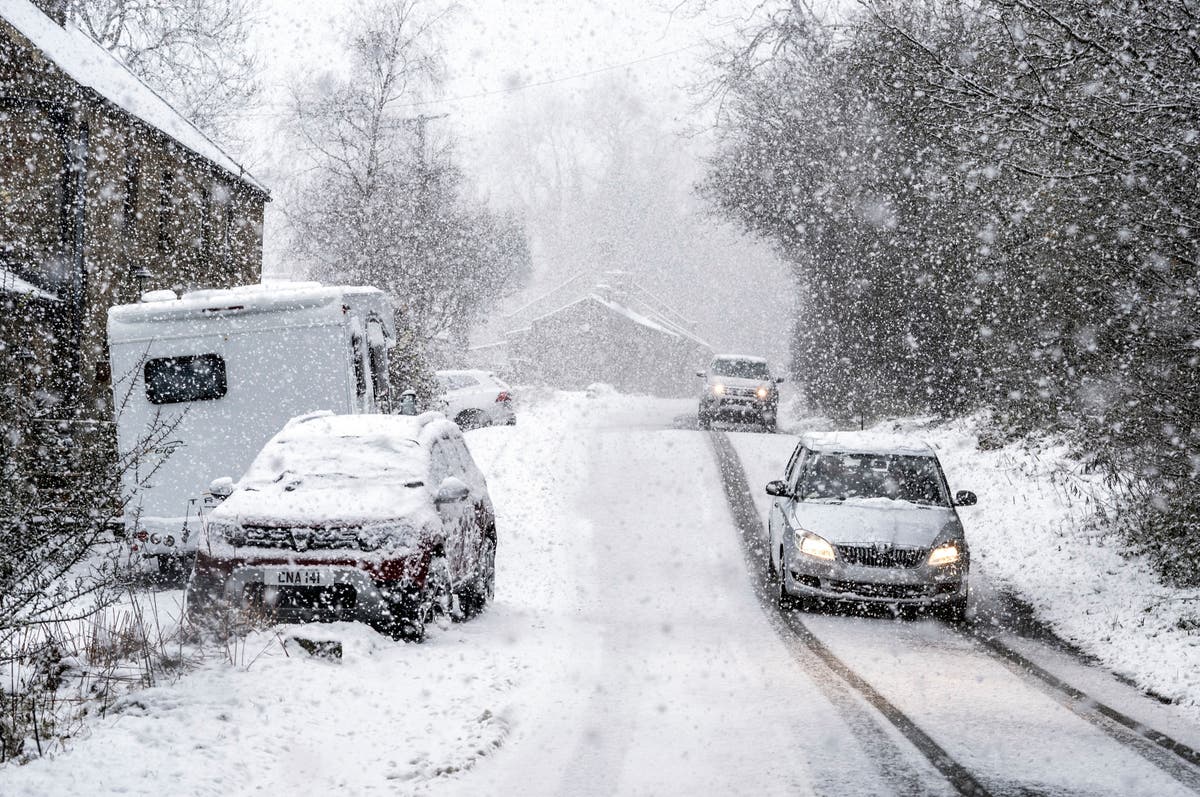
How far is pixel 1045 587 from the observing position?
12086 mm

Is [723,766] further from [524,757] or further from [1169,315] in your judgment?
[1169,315]

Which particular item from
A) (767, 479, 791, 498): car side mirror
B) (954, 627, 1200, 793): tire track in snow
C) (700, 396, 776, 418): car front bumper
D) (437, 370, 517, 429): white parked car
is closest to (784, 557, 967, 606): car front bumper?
(954, 627, 1200, 793): tire track in snow

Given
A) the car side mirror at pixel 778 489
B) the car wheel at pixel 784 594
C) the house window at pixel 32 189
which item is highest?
the house window at pixel 32 189

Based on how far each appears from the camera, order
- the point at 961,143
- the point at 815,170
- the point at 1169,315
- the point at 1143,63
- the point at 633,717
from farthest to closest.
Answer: the point at 815,170, the point at 961,143, the point at 1169,315, the point at 1143,63, the point at 633,717

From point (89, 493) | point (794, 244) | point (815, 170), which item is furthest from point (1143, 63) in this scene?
point (794, 244)

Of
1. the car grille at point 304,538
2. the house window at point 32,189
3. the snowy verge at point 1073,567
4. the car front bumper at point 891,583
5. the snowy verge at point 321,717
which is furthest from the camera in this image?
the house window at point 32,189

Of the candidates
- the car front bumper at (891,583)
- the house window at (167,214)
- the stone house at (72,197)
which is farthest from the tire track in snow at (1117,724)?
the house window at (167,214)

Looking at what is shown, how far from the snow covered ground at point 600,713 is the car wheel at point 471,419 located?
14.5 m

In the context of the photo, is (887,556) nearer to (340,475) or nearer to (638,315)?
(340,475)

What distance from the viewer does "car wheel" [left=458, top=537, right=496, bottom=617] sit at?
10.0m

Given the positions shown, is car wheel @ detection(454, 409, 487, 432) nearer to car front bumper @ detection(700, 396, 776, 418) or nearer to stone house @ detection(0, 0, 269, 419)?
car front bumper @ detection(700, 396, 776, 418)

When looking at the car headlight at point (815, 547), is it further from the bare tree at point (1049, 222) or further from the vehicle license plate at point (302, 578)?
the vehicle license plate at point (302, 578)

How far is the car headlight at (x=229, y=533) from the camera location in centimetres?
826

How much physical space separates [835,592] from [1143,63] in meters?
5.31
